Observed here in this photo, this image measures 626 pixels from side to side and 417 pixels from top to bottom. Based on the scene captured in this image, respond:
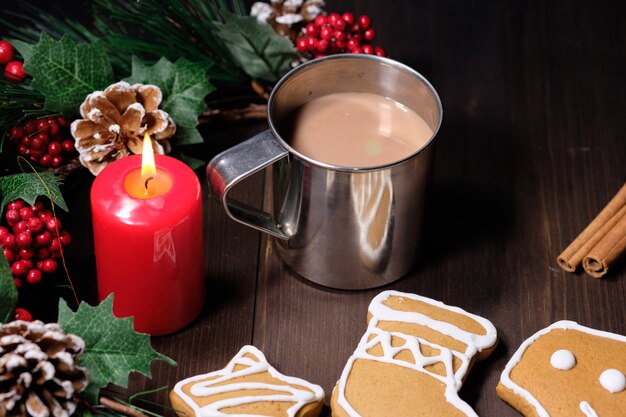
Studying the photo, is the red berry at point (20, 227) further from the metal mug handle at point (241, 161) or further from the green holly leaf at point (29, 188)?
the metal mug handle at point (241, 161)

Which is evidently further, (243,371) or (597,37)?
(597,37)

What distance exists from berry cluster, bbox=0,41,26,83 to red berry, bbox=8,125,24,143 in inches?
2.5

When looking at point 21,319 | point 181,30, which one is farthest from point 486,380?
point 181,30

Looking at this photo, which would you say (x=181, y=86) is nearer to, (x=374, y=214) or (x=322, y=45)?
(x=322, y=45)

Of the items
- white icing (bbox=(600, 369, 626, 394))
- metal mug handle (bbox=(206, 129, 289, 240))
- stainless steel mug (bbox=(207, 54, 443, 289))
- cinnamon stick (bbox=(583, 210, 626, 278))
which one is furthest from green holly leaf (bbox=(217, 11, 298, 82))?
white icing (bbox=(600, 369, 626, 394))

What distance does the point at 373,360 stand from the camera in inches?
43.1

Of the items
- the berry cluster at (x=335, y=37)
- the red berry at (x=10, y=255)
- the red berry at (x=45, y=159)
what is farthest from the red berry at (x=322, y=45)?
the red berry at (x=10, y=255)

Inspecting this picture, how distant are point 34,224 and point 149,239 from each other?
145 millimetres

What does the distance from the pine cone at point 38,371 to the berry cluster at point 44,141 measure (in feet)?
1.14

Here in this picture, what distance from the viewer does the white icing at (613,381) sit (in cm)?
107

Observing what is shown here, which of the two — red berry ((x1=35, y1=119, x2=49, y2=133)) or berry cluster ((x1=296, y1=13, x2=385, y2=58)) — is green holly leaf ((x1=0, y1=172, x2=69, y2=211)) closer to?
red berry ((x1=35, y1=119, x2=49, y2=133))

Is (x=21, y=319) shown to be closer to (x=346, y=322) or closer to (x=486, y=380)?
(x=346, y=322)

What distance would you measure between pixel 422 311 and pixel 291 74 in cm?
32

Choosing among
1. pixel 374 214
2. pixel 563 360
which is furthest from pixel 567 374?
pixel 374 214
